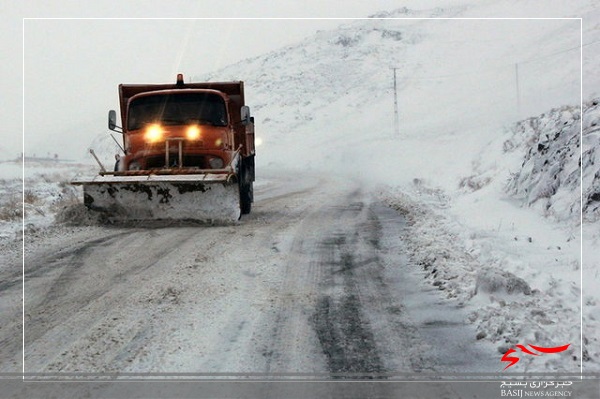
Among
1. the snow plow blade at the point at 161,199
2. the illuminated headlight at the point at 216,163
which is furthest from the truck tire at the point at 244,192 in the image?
the snow plow blade at the point at 161,199

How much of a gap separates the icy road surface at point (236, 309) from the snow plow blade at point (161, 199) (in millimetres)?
1451

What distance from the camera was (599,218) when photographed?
19.7 feet

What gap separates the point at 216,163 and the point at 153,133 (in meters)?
1.31

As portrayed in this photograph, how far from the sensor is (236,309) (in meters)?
4.30

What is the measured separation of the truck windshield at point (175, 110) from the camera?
10.1 m

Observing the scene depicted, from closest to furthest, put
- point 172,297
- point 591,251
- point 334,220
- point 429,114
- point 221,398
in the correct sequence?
point 221,398 < point 172,297 < point 591,251 < point 334,220 < point 429,114

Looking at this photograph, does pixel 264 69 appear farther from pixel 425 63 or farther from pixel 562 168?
pixel 562 168

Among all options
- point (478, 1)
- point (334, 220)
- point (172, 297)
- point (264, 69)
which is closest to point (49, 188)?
point (334, 220)

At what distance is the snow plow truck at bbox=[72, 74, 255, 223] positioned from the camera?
29.5 ft

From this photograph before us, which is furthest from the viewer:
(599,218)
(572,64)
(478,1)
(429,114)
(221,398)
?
(478,1)

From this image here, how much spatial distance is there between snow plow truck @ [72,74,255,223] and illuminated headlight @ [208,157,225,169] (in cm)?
2

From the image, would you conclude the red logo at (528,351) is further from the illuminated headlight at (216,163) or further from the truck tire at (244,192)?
the truck tire at (244,192)

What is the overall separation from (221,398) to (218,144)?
24.5 feet

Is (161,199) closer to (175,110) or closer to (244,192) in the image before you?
(175,110)
